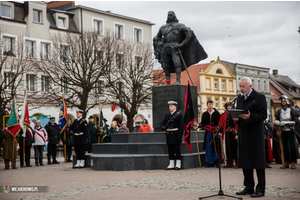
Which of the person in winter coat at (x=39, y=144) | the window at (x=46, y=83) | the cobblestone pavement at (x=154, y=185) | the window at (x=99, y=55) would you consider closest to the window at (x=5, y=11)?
the window at (x=46, y=83)

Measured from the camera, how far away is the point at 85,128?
15492 millimetres

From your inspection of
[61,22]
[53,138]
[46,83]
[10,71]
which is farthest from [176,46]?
[61,22]

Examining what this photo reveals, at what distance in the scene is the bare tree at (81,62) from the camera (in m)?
36.2

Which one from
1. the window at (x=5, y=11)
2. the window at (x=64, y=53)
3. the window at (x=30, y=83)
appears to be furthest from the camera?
the window at (x=5, y=11)

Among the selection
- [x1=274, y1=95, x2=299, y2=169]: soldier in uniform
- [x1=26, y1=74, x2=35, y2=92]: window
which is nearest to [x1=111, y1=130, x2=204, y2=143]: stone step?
[x1=274, y1=95, x2=299, y2=169]: soldier in uniform

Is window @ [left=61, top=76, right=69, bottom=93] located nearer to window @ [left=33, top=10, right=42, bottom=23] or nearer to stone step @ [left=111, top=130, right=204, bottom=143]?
window @ [left=33, top=10, right=42, bottom=23]

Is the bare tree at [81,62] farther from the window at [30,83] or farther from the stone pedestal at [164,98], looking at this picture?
the stone pedestal at [164,98]

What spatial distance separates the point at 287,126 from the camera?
1285 cm

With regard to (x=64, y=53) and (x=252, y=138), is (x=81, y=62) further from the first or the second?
(x=252, y=138)

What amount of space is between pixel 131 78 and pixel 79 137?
24.6 meters

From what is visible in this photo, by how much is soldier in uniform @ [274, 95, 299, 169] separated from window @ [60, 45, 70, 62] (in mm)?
26305

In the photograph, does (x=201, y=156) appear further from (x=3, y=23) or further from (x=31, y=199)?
(x=3, y=23)

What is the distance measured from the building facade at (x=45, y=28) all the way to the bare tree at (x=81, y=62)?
4.36 ft

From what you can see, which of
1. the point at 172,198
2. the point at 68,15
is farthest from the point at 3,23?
the point at 172,198
